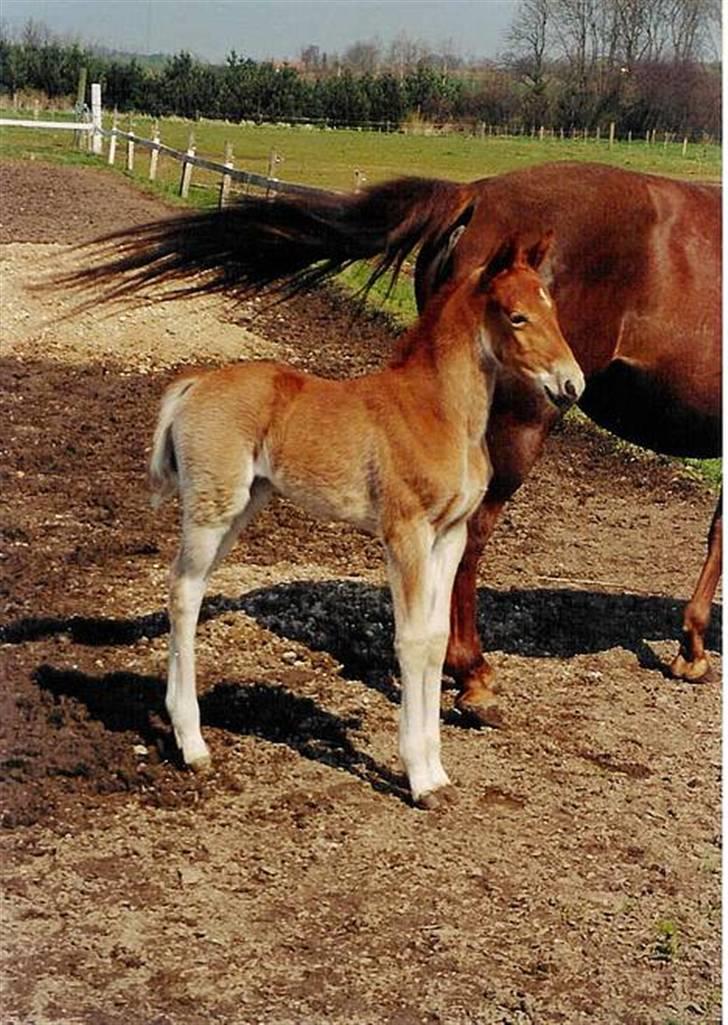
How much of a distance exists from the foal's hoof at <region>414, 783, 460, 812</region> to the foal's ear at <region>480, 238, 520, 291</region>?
5.24ft

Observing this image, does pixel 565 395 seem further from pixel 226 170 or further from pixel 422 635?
pixel 226 170

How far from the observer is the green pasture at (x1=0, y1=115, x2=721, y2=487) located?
15.2 metres

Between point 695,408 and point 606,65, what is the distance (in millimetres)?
1434

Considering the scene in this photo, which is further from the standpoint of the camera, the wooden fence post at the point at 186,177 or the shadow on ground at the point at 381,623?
the wooden fence post at the point at 186,177

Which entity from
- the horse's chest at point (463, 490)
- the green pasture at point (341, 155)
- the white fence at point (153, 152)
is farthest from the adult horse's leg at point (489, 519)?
the white fence at point (153, 152)

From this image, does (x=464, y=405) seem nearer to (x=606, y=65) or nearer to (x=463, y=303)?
(x=463, y=303)

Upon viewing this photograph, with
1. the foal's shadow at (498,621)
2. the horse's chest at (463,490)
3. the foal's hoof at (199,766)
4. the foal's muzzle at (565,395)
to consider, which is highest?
the foal's muzzle at (565,395)

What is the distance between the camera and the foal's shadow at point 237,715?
4.70m

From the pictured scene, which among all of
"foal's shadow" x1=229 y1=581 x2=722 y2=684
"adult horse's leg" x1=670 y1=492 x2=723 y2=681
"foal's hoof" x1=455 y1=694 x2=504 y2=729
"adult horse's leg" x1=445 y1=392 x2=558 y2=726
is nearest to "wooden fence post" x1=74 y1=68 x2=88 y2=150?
"foal's shadow" x1=229 y1=581 x2=722 y2=684

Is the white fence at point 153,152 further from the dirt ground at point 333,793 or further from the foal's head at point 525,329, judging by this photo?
the foal's head at point 525,329

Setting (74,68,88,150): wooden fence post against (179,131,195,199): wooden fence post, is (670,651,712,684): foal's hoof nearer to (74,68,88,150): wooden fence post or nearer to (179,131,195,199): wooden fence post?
(179,131,195,199): wooden fence post

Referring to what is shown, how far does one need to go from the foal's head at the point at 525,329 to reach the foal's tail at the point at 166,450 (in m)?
1.02

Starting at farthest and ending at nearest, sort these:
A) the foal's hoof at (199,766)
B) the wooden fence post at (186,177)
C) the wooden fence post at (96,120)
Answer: the wooden fence post at (96,120) → the wooden fence post at (186,177) → the foal's hoof at (199,766)

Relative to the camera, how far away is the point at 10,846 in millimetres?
4016
